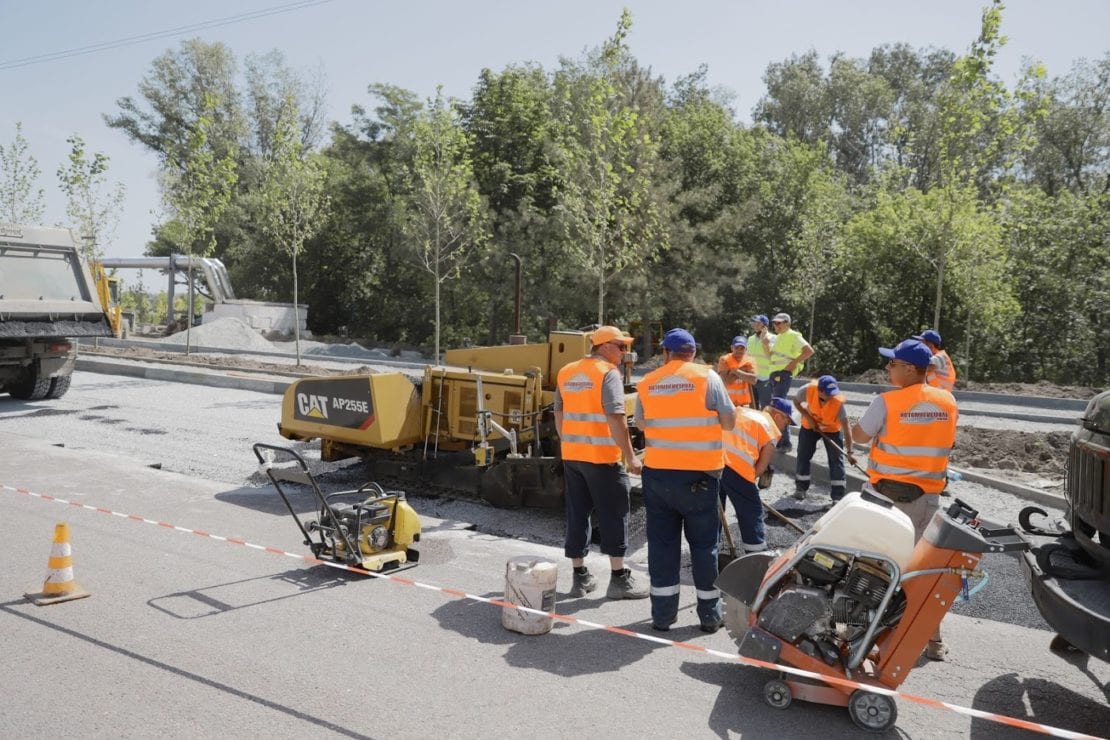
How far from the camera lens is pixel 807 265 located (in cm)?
2581

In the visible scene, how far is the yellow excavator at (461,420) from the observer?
7.68 m

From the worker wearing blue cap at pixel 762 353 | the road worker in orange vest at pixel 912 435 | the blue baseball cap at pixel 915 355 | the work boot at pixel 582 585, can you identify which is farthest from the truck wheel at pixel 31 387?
the blue baseball cap at pixel 915 355

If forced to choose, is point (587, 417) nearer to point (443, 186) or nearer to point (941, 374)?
point (941, 374)

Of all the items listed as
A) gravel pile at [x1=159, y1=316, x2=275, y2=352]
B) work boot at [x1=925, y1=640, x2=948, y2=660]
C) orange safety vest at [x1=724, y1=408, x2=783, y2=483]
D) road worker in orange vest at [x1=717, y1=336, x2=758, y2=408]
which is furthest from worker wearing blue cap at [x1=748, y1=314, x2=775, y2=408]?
gravel pile at [x1=159, y1=316, x2=275, y2=352]

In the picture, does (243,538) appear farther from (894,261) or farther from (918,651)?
(894,261)

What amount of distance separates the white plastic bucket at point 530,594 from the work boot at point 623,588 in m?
0.75

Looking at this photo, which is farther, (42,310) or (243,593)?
(42,310)

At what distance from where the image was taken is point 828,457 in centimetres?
835

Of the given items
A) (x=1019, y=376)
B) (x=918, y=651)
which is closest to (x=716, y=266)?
(x=1019, y=376)

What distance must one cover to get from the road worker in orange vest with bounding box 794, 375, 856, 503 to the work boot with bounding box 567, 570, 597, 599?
3211 mm

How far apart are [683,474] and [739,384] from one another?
362 centimetres

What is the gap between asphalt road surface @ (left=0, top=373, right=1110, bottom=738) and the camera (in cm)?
383

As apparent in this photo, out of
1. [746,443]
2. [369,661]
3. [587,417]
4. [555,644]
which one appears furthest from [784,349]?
[369,661]

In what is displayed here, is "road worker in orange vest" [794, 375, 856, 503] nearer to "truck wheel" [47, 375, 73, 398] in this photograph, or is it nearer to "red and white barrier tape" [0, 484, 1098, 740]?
"red and white barrier tape" [0, 484, 1098, 740]
